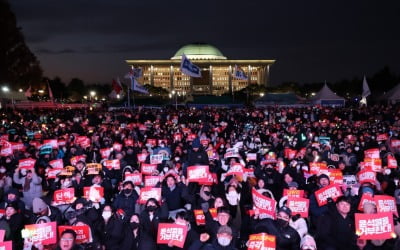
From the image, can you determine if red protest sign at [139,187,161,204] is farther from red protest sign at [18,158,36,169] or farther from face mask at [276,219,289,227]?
red protest sign at [18,158,36,169]

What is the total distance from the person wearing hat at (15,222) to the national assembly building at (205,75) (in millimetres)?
98208

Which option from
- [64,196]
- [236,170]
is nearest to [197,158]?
[236,170]

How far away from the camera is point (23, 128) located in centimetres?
2005

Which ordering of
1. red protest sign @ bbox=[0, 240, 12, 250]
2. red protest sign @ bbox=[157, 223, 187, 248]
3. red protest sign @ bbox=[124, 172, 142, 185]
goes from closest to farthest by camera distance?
red protest sign @ bbox=[0, 240, 12, 250] < red protest sign @ bbox=[157, 223, 187, 248] < red protest sign @ bbox=[124, 172, 142, 185]

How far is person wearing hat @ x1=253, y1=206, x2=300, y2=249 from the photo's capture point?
19.2ft

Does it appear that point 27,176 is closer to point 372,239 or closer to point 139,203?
point 139,203

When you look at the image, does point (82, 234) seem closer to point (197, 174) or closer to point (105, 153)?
point (197, 174)

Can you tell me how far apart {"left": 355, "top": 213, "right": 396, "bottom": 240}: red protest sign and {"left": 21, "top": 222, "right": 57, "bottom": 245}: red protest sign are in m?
3.70

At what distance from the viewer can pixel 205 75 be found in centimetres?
11000

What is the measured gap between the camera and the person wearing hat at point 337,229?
605cm

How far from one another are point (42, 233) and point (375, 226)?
4006mm

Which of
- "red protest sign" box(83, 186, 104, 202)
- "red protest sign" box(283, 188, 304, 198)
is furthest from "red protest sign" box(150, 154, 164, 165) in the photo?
"red protest sign" box(283, 188, 304, 198)

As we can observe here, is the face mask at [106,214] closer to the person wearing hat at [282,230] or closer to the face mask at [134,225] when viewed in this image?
the face mask at [134,225]

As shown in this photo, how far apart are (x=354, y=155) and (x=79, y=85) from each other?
85.7 m
